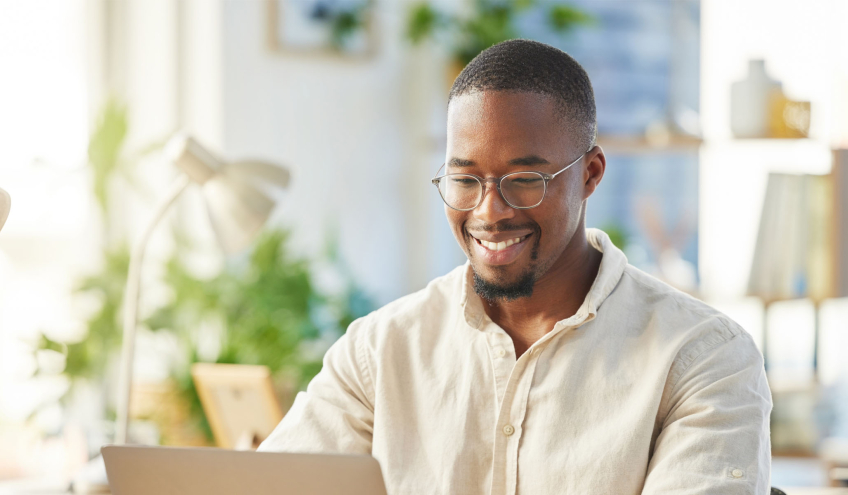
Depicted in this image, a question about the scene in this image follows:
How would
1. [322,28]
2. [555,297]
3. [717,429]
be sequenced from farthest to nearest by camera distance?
[322,28]
[555,297]
[717,429]

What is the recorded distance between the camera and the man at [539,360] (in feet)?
4.04

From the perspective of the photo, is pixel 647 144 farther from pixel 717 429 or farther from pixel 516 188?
pixel 717 429

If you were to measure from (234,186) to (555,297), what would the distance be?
2.96 ft

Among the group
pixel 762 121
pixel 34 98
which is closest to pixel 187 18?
pixel 34 98

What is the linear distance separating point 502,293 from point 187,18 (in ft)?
8.43

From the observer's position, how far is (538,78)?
50.8 inches

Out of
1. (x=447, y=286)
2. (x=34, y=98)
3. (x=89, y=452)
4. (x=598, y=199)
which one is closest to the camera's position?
(x=447, y=286)

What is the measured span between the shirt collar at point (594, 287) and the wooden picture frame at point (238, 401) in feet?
2.59

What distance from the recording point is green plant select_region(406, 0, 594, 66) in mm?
4086

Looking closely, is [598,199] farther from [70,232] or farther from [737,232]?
[70,232]

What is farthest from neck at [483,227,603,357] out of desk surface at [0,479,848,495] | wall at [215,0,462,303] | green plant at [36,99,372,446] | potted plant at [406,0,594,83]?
potted plant at [406,0,594,83]

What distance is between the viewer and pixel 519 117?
1273 millimetres

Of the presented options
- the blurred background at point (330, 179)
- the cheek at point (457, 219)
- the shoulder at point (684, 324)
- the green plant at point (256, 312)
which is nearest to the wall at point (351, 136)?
the blurred background at point (330, 179)

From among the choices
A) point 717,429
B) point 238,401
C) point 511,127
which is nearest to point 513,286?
point 511,127
